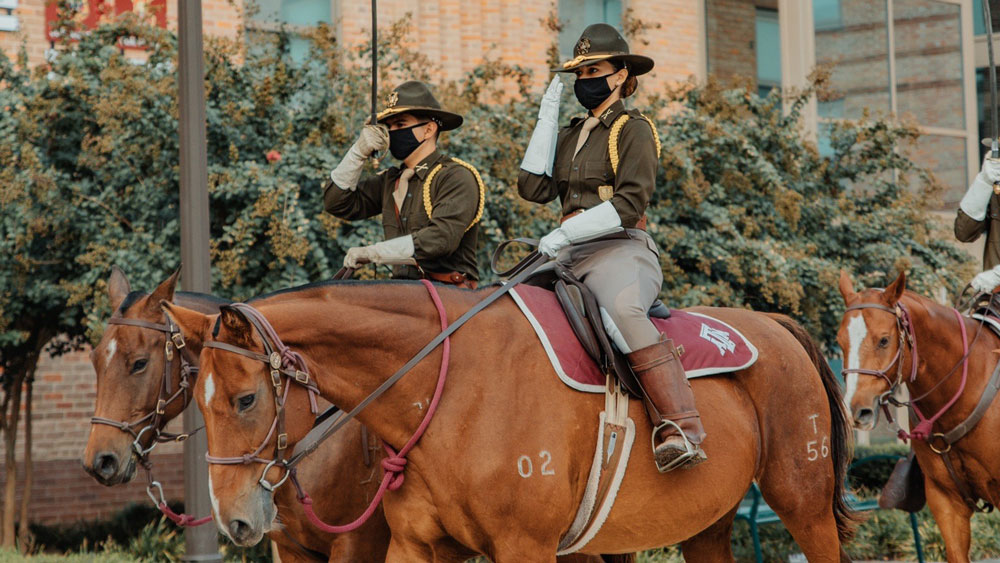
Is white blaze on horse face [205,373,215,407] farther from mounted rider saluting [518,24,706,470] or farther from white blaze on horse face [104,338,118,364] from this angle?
white blaze on horse face [104,338,118,364]

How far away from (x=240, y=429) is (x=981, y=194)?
19.4 feet

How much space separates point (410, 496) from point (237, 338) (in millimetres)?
945

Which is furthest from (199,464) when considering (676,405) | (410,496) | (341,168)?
(676,405)

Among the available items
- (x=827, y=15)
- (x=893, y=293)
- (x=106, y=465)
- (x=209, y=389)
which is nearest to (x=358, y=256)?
(x=209, y=389)

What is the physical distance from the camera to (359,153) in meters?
5.58

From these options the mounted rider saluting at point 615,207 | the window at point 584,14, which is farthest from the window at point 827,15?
the mounted rider saluting at point 615,207

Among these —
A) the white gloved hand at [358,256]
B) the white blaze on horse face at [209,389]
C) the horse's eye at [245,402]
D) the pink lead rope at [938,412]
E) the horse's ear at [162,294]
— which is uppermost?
the white gloved hand at [358,256]

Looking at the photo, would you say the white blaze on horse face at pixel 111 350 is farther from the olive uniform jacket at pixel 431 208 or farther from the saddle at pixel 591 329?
the saddle at pixel 591 329

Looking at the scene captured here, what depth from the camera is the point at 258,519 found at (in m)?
3.99

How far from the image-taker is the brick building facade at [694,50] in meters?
12.7

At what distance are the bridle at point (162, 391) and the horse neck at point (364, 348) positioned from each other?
1.44 m

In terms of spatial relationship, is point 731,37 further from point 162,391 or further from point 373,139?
point 162,391

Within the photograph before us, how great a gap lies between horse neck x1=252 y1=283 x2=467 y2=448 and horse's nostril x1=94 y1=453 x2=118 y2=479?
1565mm

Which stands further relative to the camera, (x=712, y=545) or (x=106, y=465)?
(x=712, y=545)
